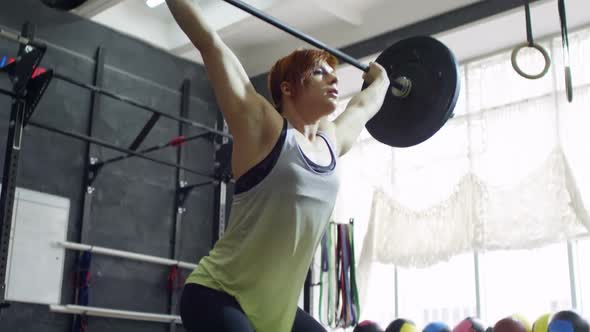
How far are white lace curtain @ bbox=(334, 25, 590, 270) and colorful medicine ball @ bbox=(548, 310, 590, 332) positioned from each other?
809mm

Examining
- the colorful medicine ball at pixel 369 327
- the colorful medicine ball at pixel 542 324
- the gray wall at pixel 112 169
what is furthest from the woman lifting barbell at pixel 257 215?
the gray wall at pixel 112 169

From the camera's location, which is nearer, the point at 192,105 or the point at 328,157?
the point at 328,157

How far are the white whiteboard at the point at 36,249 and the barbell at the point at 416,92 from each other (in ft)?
9.23

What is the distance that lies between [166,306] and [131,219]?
2.35 ft

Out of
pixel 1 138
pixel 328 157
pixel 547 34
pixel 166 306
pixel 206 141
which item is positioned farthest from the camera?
pixel 206 141

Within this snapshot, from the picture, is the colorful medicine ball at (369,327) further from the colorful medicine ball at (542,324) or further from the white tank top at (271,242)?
the white tank top at (271,242)

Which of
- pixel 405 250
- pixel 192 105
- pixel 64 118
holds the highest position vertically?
pixel 192 105

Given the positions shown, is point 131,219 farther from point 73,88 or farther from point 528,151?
point 528,151

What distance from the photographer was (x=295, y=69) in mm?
1935

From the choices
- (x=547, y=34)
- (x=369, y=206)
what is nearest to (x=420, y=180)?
(x=369, y=206)

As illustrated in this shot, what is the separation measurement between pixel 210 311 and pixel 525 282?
3.74 m

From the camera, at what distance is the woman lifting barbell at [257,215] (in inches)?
66.4

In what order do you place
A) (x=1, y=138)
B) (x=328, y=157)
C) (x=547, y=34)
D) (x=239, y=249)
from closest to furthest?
(x=239, y=249) < (x=328, y=157) < (x=1, y=138) < (x=547, y=34)

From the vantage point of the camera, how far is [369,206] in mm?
5941
